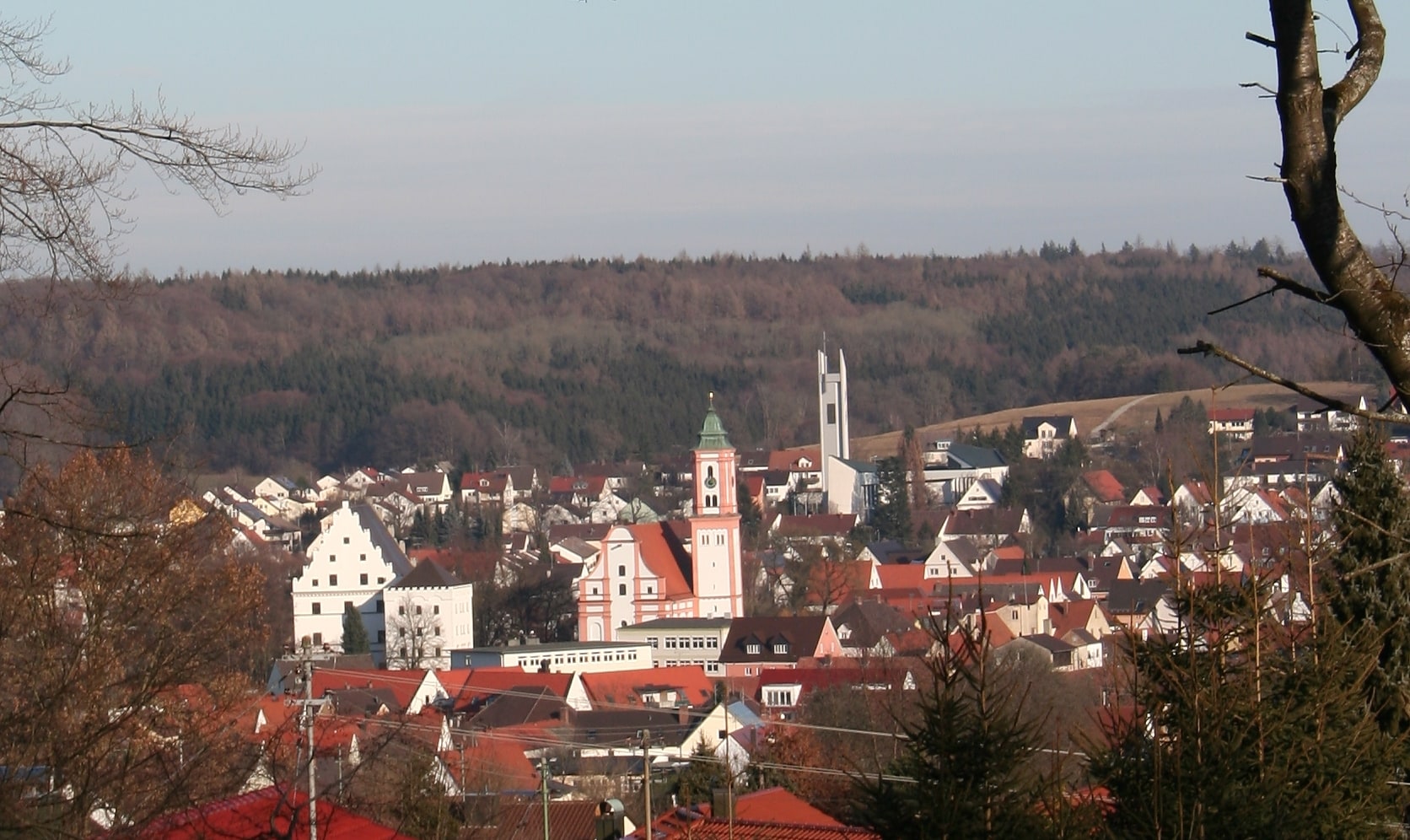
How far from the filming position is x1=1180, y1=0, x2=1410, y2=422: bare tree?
4.66 m

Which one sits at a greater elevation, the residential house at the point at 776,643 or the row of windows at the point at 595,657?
the residential house at the point at 776,643

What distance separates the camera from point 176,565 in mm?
16984

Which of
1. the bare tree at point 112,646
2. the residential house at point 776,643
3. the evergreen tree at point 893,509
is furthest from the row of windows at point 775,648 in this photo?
the evergreen tree at point 893,509

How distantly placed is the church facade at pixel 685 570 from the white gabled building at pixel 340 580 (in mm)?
6820

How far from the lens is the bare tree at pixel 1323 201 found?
4664 millimetres

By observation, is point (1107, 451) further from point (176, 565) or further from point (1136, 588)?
point (176, 565)

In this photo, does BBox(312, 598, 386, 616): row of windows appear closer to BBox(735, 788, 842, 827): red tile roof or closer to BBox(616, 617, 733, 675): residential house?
BBox(616, 617, 733, 675): residential house

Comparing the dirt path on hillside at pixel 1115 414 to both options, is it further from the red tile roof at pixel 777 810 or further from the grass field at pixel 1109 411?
the red tile roof at pixel 777 810

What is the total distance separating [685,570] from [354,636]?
11.9 meters

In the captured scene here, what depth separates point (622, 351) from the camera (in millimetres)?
181000

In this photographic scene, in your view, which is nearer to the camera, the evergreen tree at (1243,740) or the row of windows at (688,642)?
the evergreen tree at (1243,740)

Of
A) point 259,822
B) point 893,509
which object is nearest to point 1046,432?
point 893,509

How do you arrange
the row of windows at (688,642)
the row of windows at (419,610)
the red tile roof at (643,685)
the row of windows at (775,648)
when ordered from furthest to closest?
1. the row of windows at (419,610)
2. the row of windows at (688,642)
3. the row of windows at (775,648)
4. the red tile roof at (643,685)

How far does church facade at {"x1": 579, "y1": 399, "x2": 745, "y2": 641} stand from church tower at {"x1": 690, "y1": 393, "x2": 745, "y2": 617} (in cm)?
3
